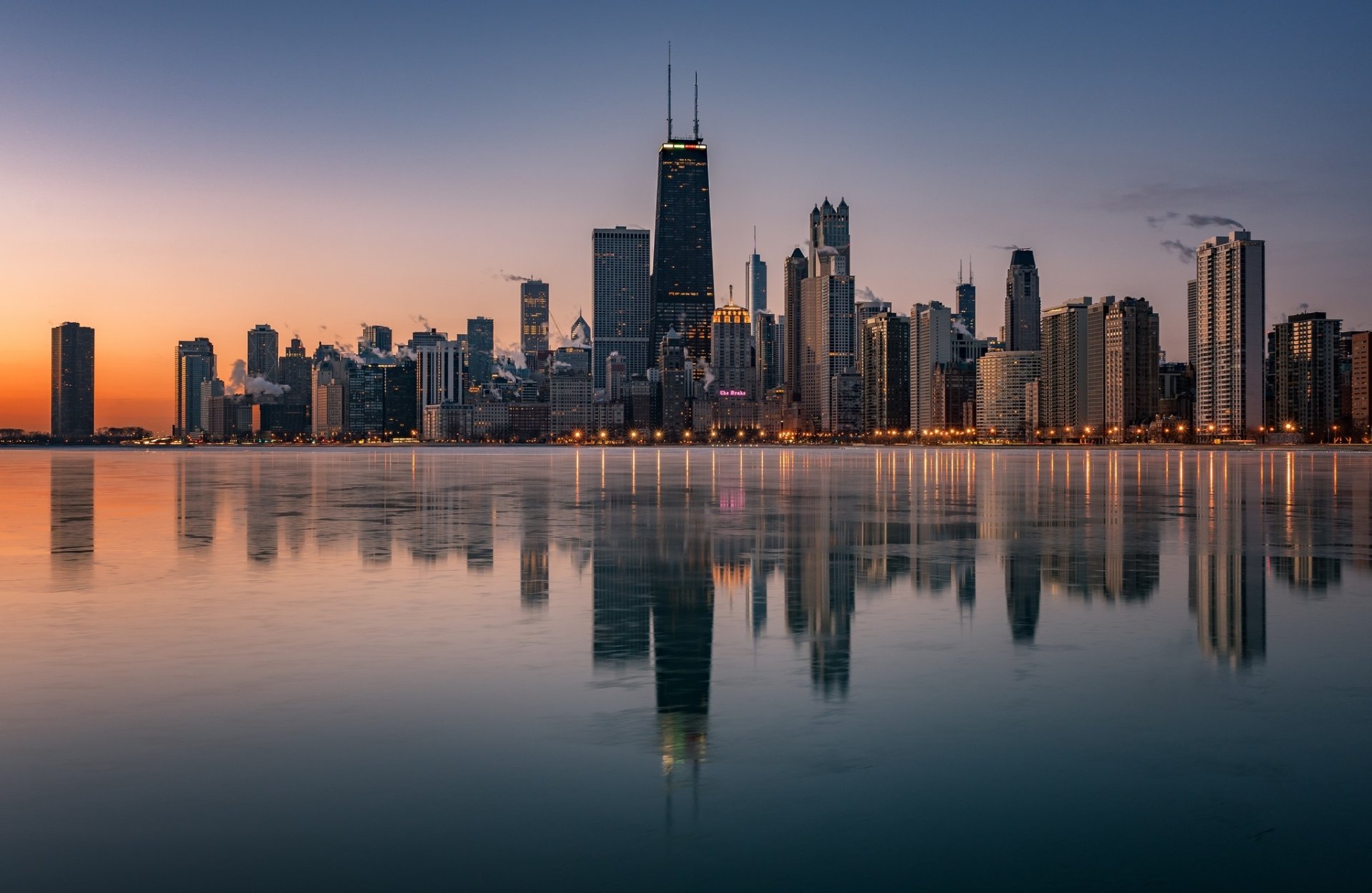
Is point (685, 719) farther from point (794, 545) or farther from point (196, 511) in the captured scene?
point (196, 511)

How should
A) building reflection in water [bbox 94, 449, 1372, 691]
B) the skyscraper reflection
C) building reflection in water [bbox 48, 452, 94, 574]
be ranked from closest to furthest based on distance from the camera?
1. building reflection in water [bbox 94, 449, 1372, 691]
2. building reflection in water [bbox 48, 452, 94, 574]
3. the skyscraper reflection

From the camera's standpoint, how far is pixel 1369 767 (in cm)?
1073

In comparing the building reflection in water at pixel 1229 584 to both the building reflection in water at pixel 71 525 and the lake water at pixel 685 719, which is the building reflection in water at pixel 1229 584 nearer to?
the lake water at pixel 685 719

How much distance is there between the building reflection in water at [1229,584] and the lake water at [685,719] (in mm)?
154

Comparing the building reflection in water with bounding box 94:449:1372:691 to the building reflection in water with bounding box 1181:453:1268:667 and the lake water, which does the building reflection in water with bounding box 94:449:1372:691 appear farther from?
the lake water

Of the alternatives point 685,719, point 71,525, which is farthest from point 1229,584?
point 71,525

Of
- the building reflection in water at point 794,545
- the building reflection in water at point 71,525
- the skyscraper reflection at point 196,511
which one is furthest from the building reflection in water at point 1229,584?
the skyscraper reflection at point 196,511

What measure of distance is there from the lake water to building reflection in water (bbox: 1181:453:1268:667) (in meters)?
0.15

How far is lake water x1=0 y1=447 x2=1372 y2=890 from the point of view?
28.3ft

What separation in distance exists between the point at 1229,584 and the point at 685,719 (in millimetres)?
16489

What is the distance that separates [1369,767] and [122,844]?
11352 mm

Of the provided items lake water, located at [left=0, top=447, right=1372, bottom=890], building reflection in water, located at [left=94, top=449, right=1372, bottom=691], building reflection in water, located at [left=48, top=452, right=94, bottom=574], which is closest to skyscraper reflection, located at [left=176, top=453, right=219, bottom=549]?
building reflection in water, located at [left=94, top=449, right=1372, bottom=691]

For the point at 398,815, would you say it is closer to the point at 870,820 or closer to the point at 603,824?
the point at 603,824

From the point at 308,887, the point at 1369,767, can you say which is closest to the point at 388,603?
the point at 308,887
